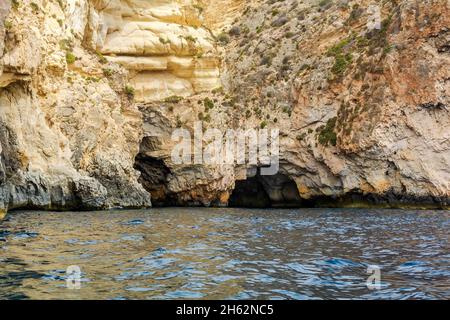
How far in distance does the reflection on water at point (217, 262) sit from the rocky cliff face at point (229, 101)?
44.6ft

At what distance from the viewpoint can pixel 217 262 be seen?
1234 cm

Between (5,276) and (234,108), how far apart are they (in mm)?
41721

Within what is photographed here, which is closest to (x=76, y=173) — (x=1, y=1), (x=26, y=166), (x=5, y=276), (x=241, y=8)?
(x=26, y=166)

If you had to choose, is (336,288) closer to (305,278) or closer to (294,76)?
(305,278)

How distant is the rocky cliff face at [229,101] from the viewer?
105 ft

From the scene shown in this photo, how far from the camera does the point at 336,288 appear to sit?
9734 millimetres

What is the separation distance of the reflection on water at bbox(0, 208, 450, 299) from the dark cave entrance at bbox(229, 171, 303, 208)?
30.8 m

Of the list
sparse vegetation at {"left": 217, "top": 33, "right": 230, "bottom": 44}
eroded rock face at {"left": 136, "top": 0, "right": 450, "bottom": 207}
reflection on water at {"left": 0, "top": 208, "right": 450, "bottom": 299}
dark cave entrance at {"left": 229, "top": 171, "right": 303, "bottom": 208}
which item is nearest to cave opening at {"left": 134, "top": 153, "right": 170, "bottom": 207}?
eroded rock face at {"left": 136, "top": 0, "right": 450, "bottom": 207}

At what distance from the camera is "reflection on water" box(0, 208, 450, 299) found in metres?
9.30

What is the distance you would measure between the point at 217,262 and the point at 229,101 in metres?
39.4
